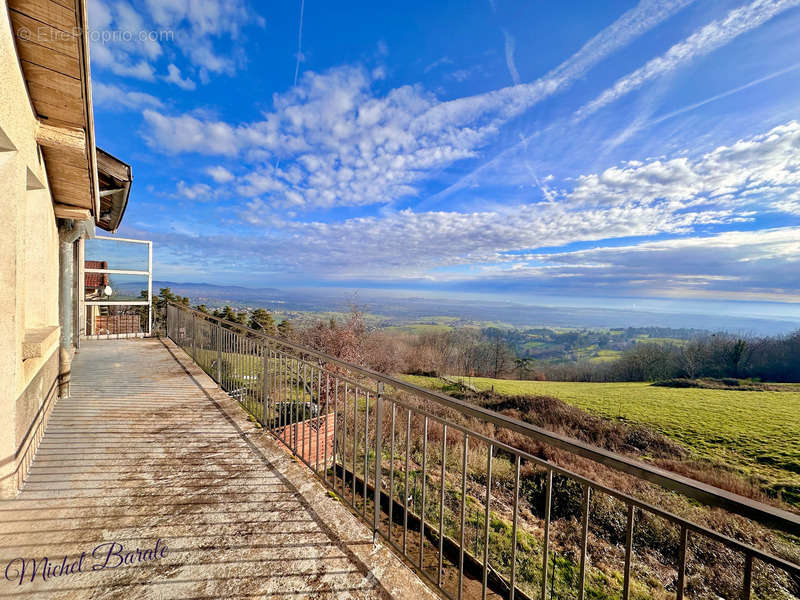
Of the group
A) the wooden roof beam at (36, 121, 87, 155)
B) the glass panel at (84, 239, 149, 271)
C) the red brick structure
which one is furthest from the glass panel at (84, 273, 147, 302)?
the wooden roof beam at (36, 121, 87, 155)

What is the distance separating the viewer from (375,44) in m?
10.0

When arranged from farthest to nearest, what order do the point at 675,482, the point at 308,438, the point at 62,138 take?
the point at 308,438, the point at 62,138, the point at 675,482

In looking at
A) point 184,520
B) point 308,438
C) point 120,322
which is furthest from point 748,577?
point 120,322

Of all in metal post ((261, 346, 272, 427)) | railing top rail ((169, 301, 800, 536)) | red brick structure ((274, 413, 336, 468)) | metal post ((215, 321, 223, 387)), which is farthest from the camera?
metal post ((215, 321, 223, 387))

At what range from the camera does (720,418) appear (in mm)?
19594

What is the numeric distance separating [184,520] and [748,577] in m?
2.79

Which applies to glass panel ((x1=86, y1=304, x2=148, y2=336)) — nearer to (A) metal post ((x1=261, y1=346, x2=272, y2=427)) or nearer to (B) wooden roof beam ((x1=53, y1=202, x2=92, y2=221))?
(B) wooden roof beam ((x1=53, y1=202, x2=92, y2=221))

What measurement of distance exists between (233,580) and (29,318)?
3.31 m

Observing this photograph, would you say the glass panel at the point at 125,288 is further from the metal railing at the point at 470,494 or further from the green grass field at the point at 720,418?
the green grass field at the point at 720,418

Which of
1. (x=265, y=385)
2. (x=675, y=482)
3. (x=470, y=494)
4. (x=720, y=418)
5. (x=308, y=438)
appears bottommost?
(x=720, y=418)

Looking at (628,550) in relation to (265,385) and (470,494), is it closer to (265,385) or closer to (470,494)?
(265,385)

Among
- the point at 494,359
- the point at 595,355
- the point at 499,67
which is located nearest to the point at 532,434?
the point at 499,67

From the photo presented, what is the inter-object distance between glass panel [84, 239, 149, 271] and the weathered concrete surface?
713cm

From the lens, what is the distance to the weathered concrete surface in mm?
1717
